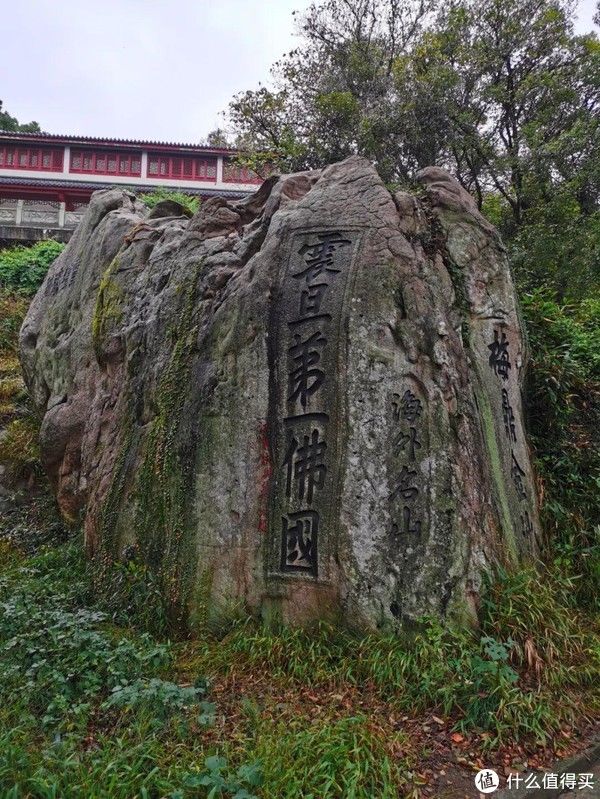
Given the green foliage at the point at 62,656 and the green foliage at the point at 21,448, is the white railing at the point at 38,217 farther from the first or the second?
the green foliage at the point at 62,656

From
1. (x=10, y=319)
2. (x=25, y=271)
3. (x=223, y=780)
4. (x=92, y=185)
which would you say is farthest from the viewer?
(x=92, y=185)

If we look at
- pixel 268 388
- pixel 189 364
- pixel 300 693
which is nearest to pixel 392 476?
pixel 268 388

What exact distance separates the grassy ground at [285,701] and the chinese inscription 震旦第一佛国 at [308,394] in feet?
1.88

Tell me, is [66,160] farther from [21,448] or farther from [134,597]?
[134,597]

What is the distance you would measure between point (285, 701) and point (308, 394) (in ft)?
6.15

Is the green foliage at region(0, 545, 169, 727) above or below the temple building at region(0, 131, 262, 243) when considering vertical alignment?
below

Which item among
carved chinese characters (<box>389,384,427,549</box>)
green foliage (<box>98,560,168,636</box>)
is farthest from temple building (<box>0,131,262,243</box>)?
carved chinese characters (<box>389,384,427,549</box>)

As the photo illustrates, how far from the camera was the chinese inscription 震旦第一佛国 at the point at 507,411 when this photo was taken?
15.5ft

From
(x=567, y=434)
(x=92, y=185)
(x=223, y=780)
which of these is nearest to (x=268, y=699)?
(x=223, y=780)

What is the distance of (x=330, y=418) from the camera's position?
4.08 metres

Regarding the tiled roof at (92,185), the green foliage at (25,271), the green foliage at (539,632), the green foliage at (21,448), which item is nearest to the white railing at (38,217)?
the tiled roof at (92,185)

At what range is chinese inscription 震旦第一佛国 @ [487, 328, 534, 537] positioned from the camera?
4715mm

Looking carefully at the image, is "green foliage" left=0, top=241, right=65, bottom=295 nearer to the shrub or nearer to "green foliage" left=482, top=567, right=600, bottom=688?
the shrub

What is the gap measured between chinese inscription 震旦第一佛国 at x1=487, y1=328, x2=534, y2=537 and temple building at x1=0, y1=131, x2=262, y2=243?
18.1m
